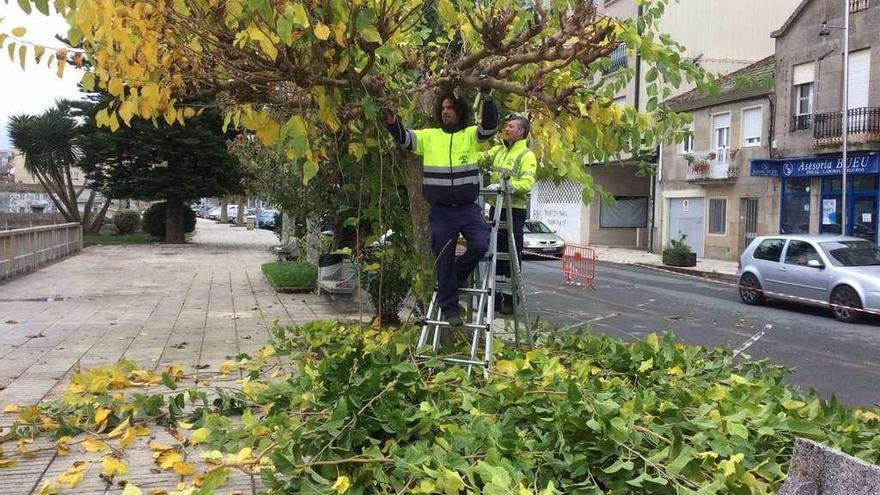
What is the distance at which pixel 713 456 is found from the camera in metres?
3.35

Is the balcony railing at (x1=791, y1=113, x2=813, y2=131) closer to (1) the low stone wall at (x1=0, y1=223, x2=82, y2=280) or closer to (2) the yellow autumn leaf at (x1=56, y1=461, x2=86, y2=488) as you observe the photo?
(1) the low stone wall at (x1=0, y1=223, x2=82, y2=280)

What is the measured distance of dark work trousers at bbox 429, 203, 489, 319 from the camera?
5.31 m

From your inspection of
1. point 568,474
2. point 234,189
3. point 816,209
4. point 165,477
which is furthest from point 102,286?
point 816,209

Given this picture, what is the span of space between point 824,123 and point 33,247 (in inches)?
861

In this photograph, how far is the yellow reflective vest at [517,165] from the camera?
5.54m

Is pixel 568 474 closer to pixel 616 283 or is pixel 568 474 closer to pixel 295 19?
pixel 295 19

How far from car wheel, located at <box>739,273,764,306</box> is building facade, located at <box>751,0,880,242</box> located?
7332 mm

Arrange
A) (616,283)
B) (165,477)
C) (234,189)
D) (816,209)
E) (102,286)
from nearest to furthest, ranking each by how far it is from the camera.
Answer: (165,477)
(102,286)
(616,283)
(816,209)
(234,189)

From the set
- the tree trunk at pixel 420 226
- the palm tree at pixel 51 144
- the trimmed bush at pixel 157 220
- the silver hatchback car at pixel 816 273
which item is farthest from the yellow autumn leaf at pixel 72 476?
the palm tree at pixel 51 144

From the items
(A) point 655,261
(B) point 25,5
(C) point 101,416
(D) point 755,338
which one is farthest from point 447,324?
(A) point 655,261

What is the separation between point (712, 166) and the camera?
26.6 m

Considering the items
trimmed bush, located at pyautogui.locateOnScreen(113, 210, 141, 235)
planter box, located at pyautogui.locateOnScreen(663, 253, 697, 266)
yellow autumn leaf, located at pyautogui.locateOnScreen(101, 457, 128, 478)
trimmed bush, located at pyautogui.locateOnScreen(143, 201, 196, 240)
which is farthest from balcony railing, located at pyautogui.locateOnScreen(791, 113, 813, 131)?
trimmed bush, located at pyautogui.locateOnScreen(113, 210, 141, 235)

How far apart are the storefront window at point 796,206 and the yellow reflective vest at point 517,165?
19957mm

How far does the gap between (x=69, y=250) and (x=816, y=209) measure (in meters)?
23.1
